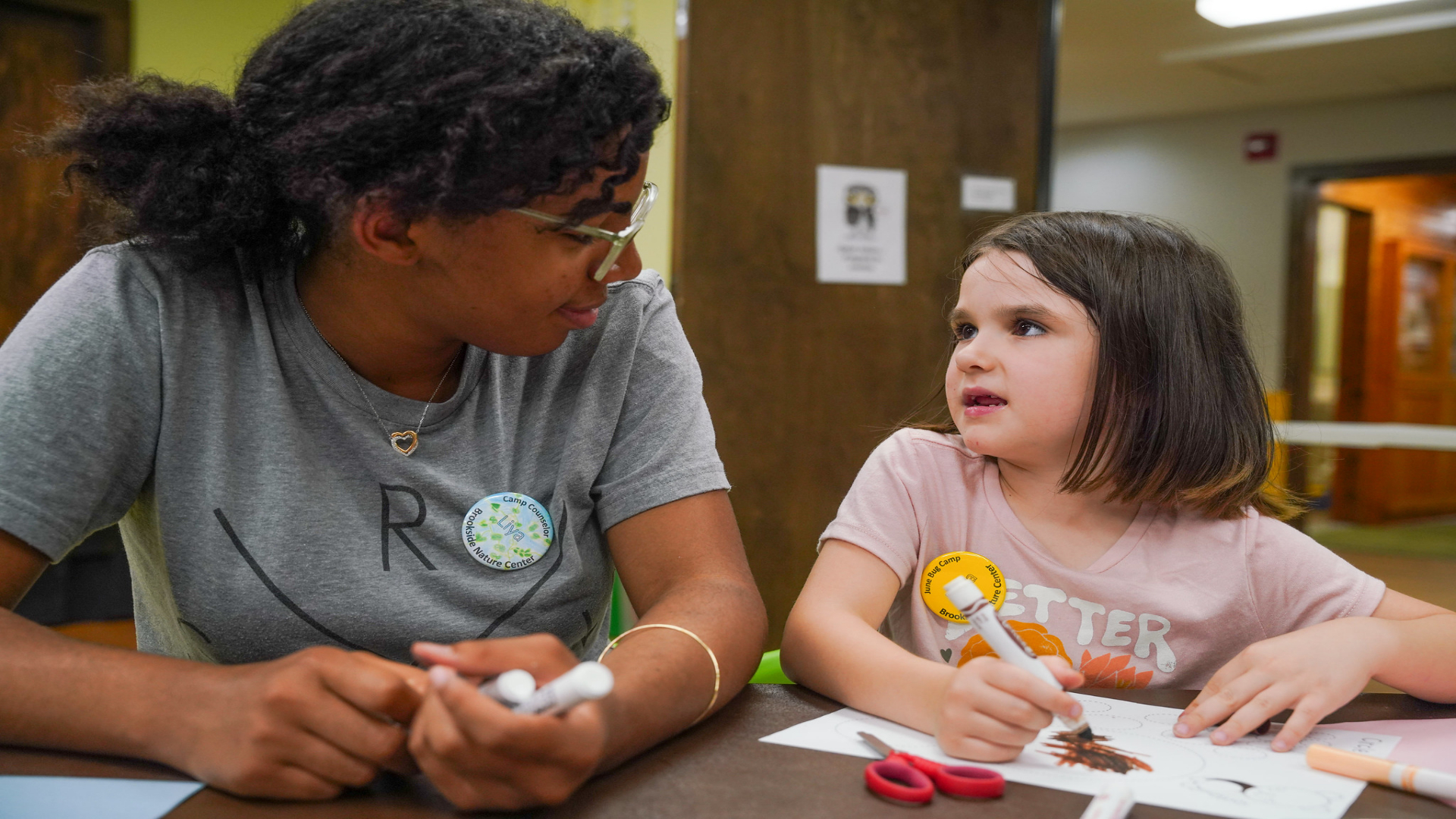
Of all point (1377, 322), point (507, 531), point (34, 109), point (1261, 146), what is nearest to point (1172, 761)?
point (507, 531)

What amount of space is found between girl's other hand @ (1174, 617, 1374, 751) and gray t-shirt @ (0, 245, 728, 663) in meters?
0.52

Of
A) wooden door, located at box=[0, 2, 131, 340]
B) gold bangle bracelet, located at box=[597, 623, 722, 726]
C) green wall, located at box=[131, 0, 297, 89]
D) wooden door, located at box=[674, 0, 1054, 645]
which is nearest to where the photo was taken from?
gold bangle bracelet, located at box=[597, 623, 722, 726]

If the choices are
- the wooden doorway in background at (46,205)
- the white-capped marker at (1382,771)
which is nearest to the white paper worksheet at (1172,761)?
the white-capped marker at (1382,771)

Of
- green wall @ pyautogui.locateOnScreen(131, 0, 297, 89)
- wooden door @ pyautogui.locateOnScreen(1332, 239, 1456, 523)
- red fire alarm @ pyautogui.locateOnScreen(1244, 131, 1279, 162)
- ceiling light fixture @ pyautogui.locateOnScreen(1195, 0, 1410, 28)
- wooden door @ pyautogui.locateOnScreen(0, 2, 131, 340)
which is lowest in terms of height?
wooden door @ pyautogui.locateOnScreen(1332, 239, 1456, 523)

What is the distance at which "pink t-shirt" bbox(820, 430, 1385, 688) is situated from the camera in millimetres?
1199

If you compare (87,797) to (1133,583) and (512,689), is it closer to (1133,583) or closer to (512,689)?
(512,689)

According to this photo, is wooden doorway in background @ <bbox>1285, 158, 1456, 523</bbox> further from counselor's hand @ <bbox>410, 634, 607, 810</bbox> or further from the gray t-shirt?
counselor's hand @ <bbox>410, 634, 607, 810</bbox>

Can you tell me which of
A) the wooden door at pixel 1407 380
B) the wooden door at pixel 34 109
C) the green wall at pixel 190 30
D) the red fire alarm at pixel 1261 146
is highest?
the red fire alarm at pixel 1261 146

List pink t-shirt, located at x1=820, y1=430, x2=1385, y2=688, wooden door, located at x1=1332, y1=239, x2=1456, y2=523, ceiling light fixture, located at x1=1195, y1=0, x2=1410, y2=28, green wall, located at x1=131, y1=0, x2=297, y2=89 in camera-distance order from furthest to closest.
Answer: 1. wooden door, located at x1=1332, y1=239, x2=1456, y2=523
2. ceiling light fixture, located at x1=1195, y1=0, x2=1410, y2=28
3. green wall, located at x1=131, y1=0, x2=297, y2=89
4. pink t-shirt, located at x1=820, y1=430, x2=1385, y2=688

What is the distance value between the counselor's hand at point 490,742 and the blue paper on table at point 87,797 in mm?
164

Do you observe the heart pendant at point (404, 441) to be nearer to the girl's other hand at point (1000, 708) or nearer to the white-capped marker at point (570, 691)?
the white-capped marker at point (570, 691)

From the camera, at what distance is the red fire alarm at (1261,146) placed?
7.43 metres

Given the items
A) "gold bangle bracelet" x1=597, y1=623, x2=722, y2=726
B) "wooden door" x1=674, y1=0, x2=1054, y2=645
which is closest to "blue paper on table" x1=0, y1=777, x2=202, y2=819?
"gold bangle bracelet" x1=597, y1=623, x2=722, y2=726

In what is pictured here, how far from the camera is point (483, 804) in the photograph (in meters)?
0.68
